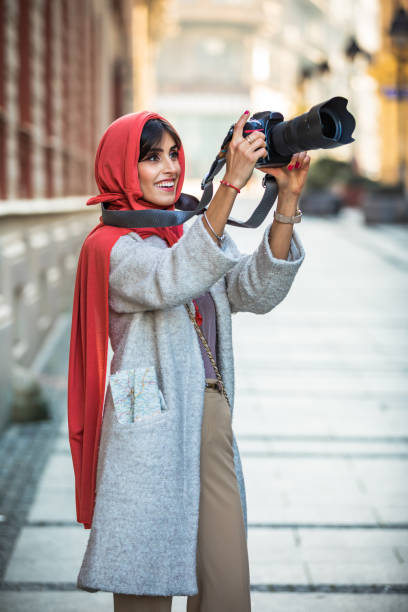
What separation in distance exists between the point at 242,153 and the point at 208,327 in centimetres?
56

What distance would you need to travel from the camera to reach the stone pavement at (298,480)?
11.5ft

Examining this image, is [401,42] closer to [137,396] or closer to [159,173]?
[159,173]

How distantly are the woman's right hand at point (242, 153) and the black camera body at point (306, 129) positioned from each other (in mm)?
24

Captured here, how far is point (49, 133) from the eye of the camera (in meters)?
10.7

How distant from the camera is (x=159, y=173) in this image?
8.12 ft

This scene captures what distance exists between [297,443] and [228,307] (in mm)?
2882

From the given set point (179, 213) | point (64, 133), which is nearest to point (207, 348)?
point (179, 213)

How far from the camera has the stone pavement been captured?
350cm

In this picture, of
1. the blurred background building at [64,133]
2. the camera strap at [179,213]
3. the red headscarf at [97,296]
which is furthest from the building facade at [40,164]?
the camera strap at [179,213]

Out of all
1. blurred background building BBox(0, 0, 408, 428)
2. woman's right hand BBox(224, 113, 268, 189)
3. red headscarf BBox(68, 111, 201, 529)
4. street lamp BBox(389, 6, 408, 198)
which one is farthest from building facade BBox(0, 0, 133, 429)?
street lamp BBox(389, 6, 408, 198)

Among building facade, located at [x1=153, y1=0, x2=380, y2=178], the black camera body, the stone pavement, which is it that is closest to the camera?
the black camera body

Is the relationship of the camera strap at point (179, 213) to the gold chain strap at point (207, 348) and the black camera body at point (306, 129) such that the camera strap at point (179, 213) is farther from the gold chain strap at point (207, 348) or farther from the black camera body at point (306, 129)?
the gold chain strap at point (207, 348)

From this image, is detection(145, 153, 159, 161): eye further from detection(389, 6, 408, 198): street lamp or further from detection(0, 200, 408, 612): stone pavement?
detection(389, 6, 408, 198): street lamp

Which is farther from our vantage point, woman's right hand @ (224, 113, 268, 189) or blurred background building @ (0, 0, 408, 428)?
blurred background building @ (0, 0, 408, 428)
